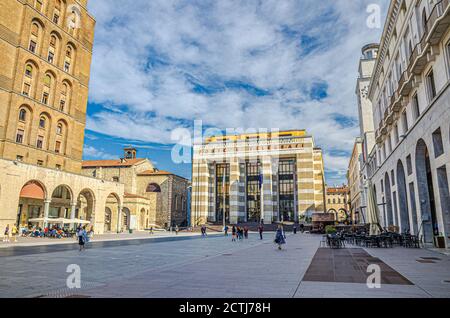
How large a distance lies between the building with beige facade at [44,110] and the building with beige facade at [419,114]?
3443 centimetres

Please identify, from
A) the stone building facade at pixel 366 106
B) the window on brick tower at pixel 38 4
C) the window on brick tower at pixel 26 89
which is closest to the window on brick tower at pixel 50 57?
the window on brick tower at pixel 26 89

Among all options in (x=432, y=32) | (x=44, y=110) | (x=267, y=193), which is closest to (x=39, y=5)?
(x=44, y=110)

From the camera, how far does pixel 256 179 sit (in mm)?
78625

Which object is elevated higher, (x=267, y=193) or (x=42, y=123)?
(x=42, y=123)

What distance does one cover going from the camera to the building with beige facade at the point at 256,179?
234 feet

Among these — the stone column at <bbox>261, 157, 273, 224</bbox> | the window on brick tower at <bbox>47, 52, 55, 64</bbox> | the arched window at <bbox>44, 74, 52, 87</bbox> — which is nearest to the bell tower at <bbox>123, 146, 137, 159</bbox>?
the stone column at <bbox>261, 157, 273, 224</bbox>

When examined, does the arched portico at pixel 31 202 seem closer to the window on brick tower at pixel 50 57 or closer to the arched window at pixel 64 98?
the arched window at pixel 64 98

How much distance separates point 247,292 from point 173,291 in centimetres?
173

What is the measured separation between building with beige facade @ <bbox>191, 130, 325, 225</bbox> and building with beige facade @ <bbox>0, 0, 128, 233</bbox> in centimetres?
3281

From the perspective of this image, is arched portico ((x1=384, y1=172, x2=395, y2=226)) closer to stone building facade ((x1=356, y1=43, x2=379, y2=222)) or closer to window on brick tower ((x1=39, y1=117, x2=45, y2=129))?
stone building facade ((x1=356, y1=43, x2=379, y2=222))

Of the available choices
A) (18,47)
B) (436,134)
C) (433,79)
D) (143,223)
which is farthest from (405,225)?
(143,223)

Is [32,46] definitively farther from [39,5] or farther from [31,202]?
[31,202]

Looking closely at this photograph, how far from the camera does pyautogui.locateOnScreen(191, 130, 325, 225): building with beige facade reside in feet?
234

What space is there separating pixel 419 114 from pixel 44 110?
38938 mm
